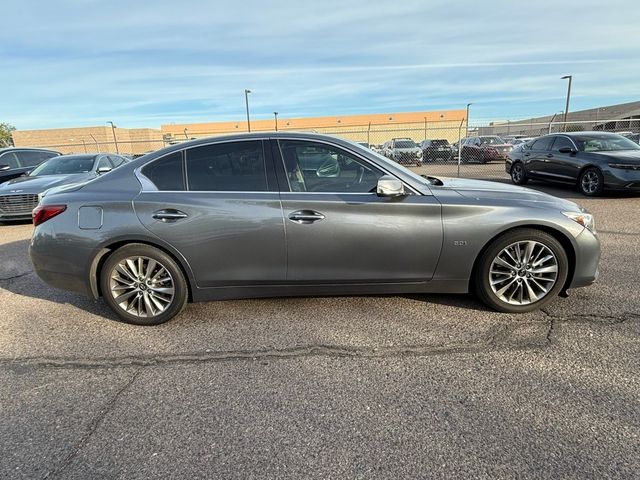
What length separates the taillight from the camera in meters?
3.69

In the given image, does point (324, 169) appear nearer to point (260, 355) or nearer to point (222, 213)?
point (222, 213)

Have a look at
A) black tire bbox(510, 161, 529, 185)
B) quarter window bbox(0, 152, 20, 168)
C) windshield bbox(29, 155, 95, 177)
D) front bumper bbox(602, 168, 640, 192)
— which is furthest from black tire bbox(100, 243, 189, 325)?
black tire bbox(510, 161, 529, 185)

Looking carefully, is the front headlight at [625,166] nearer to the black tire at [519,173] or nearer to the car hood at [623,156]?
the car hood at [623,156]

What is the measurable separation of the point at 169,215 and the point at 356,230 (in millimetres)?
1559

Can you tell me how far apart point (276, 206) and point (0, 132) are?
55757mm

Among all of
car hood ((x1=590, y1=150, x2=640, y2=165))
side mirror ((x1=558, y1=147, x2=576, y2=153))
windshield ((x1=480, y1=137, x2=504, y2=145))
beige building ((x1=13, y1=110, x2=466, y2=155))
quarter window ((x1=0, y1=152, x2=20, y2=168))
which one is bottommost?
car hood ((x1=590, y1=150, x2=640, y2=165))

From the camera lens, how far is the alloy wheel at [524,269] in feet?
11.8

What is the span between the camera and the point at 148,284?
367cm

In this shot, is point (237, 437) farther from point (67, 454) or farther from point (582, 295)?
point (582, 295)

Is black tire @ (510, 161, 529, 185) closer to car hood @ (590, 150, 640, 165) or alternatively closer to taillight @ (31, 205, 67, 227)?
car hood @ (590, 150, 640, 165)

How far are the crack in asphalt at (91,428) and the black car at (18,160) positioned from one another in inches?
402

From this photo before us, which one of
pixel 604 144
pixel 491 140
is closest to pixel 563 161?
pixel 604 144

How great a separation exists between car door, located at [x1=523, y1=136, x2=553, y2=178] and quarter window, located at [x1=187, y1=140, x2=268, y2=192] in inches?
385

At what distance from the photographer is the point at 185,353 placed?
3240 millimetres
